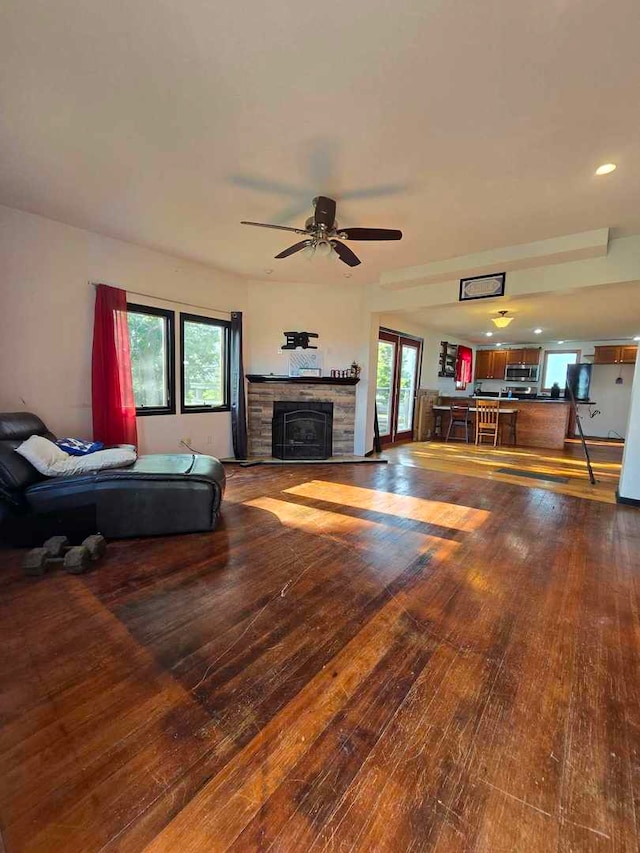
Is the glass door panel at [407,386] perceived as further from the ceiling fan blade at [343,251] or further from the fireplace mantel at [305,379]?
the ceiling fan blade at [343,251]

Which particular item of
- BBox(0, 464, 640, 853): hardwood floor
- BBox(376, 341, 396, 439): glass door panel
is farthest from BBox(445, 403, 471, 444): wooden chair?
BBox(0, 464, 640, 853): hardwood floor

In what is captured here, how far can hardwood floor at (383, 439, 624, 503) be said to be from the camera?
4.71 m

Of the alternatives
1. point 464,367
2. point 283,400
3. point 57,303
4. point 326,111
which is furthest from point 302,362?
point 464,367

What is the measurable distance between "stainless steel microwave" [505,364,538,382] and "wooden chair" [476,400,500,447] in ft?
10.8

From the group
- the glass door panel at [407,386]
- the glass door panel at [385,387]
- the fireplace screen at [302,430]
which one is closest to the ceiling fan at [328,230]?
the fireplace screen at [302,430]

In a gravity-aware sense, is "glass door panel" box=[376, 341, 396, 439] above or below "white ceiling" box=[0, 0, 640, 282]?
below

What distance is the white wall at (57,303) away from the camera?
11.5ft

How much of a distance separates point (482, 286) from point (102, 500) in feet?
15.2

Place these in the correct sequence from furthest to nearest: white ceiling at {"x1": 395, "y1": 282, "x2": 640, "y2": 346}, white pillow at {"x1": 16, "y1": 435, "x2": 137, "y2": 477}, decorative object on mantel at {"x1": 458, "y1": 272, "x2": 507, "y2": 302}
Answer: white ceiling at {"x1": 395, "y1": 282, "x2": 640, "y2": 346} → decorative object on mantel at {"x1": 458, "y1": 272, "x2": 507, "y2": 302} → white pillow at {"x1": 16, "y1": 435, "x2": 137, "y2": 477}

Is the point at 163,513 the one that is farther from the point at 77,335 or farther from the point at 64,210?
the point at 64,210

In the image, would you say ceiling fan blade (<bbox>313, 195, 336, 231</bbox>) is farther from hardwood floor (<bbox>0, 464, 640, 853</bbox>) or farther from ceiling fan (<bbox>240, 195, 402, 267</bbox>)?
hardwood floor (<bbox>0, 464, 640, 853</bbox>)

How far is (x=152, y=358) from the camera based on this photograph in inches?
184

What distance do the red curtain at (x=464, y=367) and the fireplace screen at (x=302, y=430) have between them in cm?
529

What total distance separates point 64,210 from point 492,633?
471 cm
